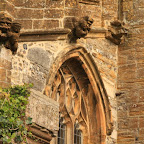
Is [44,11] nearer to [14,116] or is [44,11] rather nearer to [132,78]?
[132,78]

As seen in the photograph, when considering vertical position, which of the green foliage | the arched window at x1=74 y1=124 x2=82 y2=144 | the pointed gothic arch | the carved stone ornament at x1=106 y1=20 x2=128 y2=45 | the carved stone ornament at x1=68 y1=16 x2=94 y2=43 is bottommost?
the green foliage

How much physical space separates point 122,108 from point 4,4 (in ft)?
11.7

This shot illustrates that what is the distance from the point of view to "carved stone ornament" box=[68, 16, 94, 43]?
9.80 m

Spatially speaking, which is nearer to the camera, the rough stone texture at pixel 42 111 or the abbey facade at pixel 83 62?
the rough stone texture at pixel 42 111

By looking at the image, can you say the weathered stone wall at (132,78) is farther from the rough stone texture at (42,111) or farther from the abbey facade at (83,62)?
the rough stone texture at (42,111)

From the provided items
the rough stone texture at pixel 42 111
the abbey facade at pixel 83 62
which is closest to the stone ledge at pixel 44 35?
the abbey facade at pixel 83 62

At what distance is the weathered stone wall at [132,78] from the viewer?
36.2ft

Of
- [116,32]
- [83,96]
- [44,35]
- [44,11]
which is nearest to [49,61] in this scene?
[44,35]

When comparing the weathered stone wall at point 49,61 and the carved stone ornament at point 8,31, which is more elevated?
the weathered stone wall at point 49,61

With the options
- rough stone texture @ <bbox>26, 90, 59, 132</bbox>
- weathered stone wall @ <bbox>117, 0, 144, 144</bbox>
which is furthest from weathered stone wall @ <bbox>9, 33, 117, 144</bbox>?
→ rough stone texture @ <bbox>26, 90, 59, 132</bbox>

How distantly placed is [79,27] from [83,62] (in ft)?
2.72

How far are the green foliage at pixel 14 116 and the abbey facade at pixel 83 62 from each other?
180 centimetres

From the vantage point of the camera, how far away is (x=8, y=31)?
7785 mm

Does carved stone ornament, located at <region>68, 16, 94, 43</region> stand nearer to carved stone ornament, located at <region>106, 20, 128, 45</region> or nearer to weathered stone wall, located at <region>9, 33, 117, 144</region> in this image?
weathered stone wall, located at <region>9, 33, 117, 144</region>
